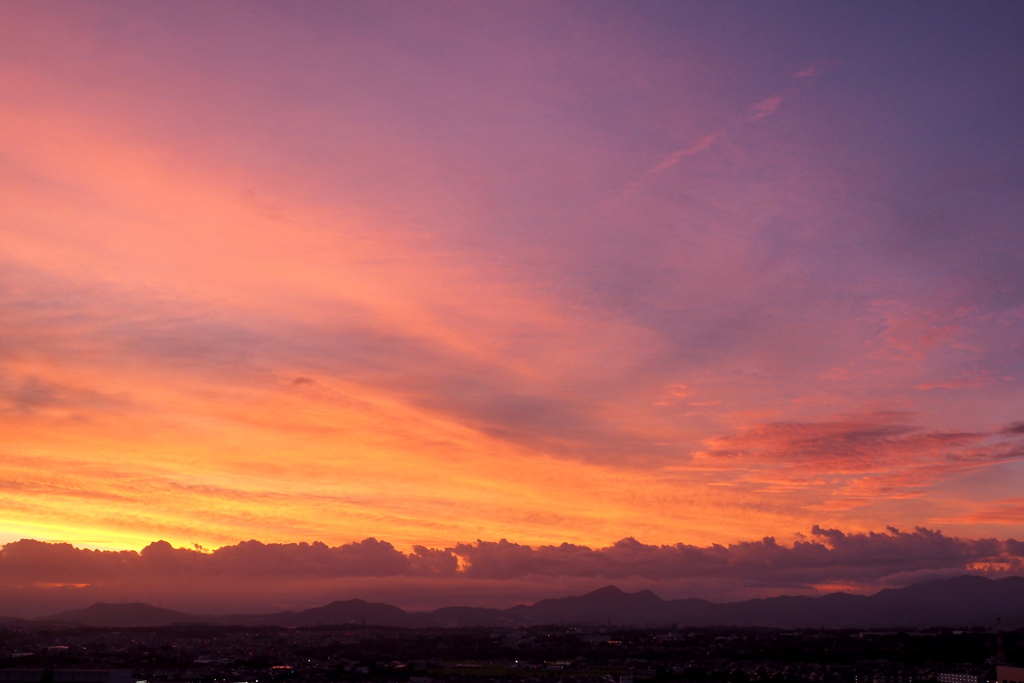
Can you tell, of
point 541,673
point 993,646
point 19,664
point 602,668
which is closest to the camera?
point 19,664

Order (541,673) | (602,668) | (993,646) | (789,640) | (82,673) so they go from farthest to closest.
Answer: (789,640)
(993,646)
(602,668)
(541,673)
(82,673)

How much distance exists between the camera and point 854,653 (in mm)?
137375

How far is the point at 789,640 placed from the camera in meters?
179

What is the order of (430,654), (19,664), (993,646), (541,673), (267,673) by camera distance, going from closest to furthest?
(19,664) → (267,673) → (541,673) → (993,646) → (430,654)

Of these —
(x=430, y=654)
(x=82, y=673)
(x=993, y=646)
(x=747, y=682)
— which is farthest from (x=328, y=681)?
(x=993, y=646)

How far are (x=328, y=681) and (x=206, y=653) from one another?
49807 mm

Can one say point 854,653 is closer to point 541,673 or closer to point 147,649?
point 541,673

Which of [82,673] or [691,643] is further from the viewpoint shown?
[691,643]

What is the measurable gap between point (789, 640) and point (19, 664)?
14887 cm

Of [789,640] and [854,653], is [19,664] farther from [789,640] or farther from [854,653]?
[789,640]

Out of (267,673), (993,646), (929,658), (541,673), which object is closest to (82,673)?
(267,673)

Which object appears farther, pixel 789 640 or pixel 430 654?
pixel 789 640

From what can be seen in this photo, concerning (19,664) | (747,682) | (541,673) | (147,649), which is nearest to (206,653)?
(147,649)

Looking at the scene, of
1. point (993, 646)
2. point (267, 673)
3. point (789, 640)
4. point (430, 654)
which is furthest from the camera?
point (789, 640)
